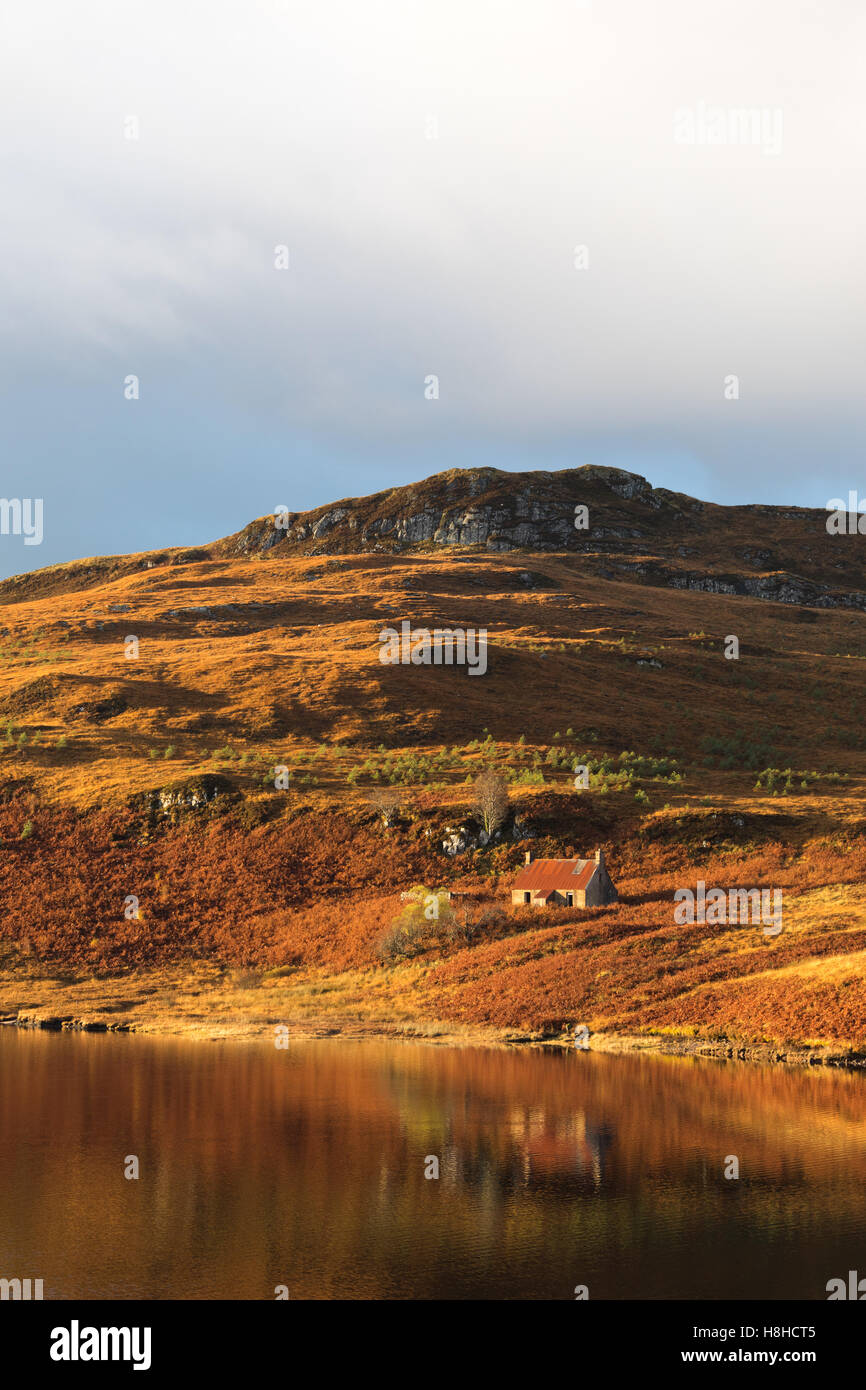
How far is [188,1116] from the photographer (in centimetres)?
3166

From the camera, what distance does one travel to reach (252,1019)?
48250 millimetres

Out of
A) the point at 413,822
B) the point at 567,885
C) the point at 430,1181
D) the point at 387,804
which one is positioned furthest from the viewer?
the point at 413,822

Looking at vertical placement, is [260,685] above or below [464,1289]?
above

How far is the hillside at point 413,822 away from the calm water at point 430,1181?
1005cm

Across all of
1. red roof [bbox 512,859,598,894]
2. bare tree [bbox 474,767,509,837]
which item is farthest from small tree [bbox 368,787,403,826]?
red roof [bbox 512,859,598,894]

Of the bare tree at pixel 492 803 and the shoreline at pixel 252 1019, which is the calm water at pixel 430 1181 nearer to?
the shoreline at pixel 252 1019

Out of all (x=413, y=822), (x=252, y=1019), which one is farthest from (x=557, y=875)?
(x=252, y=1019)

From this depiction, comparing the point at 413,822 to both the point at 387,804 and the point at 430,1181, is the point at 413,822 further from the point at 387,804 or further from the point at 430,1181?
the point at 430,1181

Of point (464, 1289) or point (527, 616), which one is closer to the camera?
point (464, 1289)

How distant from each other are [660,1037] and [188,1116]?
19493 mm

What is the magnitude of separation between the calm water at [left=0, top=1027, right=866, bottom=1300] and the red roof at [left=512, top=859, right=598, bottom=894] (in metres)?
19.3

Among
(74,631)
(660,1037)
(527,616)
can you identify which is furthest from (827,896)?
(74,631)

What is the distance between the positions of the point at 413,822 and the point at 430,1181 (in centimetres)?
4426
